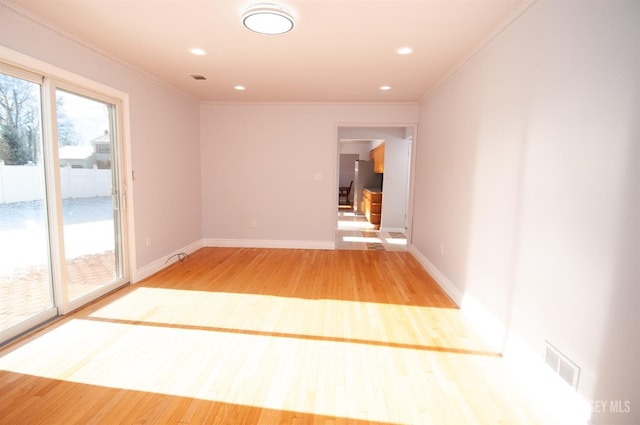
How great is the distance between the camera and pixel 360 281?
12.5ft

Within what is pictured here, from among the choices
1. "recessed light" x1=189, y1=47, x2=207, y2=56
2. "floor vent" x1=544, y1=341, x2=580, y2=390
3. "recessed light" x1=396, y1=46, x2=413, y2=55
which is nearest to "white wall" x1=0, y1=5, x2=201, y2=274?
"recessed light" x1=189, y1=47, x2=207, y2=56

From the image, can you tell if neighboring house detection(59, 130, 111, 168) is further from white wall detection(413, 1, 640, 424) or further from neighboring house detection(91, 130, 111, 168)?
white wall detection(413, 1, 640, 424)

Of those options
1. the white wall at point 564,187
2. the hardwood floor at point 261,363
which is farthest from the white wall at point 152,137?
the white wall at point 564,187

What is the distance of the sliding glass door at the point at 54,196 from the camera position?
233cm

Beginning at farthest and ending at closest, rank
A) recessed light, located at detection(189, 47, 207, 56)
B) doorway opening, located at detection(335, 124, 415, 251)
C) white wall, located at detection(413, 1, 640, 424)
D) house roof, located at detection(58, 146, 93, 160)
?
1. doorway opening, located at detection(335, 124, 415, 251)
2. recessed light, located at detection(189, 47, 207, 56)
3. house roof, located at detection(58, 146, 93, 160)
4. white wall, located at detection(413, 1, 640, 424)

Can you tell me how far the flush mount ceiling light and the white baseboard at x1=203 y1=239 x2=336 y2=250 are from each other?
3.64m

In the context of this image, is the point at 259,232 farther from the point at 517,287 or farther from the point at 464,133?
the point at 517,287

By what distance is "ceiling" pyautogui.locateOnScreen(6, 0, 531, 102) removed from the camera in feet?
7.14

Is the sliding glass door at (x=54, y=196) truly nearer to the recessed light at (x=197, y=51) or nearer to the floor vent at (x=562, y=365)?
the recessed light at (x=197, y=51)

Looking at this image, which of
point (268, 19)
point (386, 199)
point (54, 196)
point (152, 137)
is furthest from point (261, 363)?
point (386, 199)

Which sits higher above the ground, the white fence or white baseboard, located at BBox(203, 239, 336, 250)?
the white fence

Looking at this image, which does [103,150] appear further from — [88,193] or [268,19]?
[268,19]

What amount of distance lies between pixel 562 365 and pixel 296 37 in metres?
2.95

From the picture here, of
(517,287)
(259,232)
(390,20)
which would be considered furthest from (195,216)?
(517,287)
